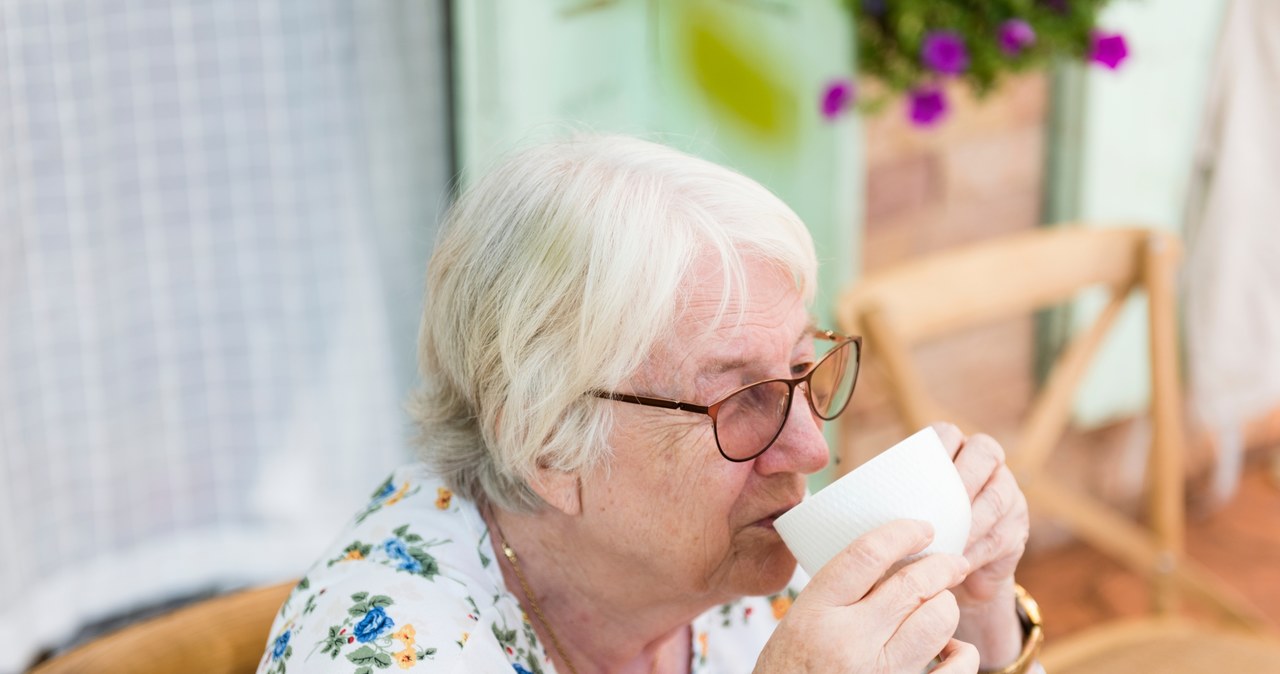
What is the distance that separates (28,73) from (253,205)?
1.48 feet

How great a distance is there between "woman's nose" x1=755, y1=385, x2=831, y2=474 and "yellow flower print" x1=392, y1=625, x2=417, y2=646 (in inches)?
13.5

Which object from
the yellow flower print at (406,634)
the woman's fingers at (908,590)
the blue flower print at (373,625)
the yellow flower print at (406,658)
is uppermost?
the woman's fingers at (908,590)

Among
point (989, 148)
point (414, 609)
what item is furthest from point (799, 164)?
point (414, 609)

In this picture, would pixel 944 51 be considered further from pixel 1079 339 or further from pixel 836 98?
pixel 1079 339

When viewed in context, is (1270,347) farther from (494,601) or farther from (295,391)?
(494,601)

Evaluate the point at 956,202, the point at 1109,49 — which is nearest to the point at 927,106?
the point at 1109,49

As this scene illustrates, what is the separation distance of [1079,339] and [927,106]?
514 mm

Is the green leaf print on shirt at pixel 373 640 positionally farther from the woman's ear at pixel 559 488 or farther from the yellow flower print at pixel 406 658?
the woman's ear at pixel 559 488

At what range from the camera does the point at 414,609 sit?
108 centimetres

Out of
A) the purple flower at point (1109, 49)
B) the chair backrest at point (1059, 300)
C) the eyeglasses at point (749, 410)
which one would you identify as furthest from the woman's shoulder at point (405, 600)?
the purple flower at point (1109, 49)

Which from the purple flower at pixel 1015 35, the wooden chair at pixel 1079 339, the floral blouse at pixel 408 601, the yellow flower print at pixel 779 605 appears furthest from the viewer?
the purple flower at pixel 1015 35

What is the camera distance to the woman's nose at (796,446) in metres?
1.13

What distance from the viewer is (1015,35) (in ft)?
7.43

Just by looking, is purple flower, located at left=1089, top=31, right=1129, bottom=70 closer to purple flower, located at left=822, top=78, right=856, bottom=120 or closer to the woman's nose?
purple flower, located at left=822, top=78, right=856, bottom=120
